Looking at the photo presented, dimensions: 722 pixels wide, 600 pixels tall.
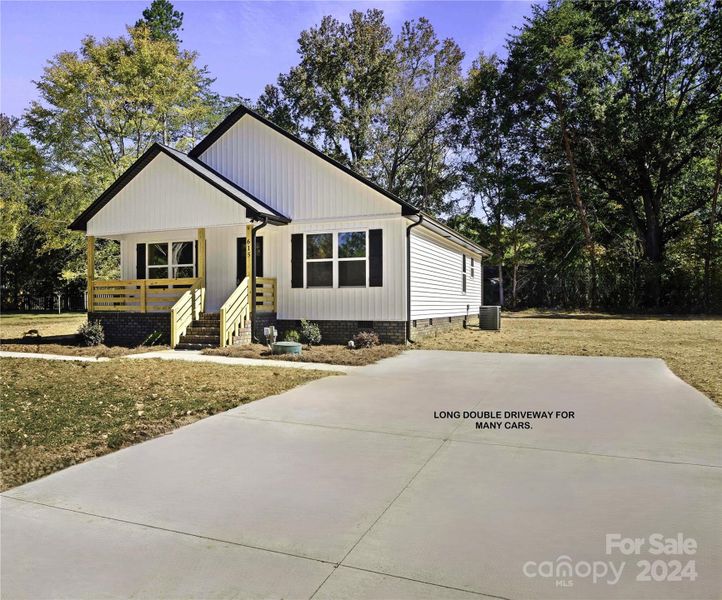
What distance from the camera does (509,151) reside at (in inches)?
1325

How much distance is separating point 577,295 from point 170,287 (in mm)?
24749

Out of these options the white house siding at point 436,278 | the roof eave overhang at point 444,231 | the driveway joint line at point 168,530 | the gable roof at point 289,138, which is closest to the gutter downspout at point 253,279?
the gable roof at point 289,138

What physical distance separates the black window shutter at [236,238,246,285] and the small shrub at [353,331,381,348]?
4.19 meters

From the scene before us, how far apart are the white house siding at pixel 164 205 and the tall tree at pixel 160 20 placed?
72.7 feet

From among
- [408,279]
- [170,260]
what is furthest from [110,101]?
[408,279]

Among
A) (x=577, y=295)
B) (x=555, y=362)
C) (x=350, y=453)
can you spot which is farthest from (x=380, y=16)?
(x=350, y=453)

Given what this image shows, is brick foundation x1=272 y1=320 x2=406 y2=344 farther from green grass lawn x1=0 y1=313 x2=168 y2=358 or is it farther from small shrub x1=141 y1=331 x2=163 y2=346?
green grass lawn x1=0 y1=313 x2=168 y2=358

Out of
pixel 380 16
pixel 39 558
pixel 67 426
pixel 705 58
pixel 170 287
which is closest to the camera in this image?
pixel 39 558

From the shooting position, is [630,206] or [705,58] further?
[630,206]

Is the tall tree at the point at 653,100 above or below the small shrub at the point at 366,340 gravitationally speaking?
above

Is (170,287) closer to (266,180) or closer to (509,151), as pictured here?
(266,180)

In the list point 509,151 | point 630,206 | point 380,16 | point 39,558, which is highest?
point 380,16

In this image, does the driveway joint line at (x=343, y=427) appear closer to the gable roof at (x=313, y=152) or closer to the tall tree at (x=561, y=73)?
the gable roof at (x=313, y=152)

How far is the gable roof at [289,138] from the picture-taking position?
13.2m
